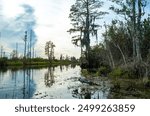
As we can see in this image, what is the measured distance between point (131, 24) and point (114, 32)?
8.11m

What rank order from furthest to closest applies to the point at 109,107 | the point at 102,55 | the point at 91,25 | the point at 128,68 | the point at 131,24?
the point at 91,25 → the point at 102,55 → the point at 131,24 → the point at 128,68 → the point at 109,107

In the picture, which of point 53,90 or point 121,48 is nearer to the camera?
point 53,90

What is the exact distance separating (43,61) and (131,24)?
222ft

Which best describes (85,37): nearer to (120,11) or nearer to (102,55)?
(102,55)

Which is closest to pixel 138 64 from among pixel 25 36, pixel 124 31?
pixel 124 31

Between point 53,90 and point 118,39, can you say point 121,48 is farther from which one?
point 53,90

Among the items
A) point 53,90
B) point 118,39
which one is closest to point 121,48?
point 118,39

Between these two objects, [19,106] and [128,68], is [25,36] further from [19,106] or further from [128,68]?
[19,106]

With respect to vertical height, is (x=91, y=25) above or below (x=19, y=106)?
above

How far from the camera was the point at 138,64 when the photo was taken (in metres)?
19.8

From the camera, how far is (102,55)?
34.3 metres

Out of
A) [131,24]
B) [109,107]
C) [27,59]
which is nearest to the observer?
[109,107]

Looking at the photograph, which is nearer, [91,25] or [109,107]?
[109,107]

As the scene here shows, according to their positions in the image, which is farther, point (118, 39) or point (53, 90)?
point (118, 39)
